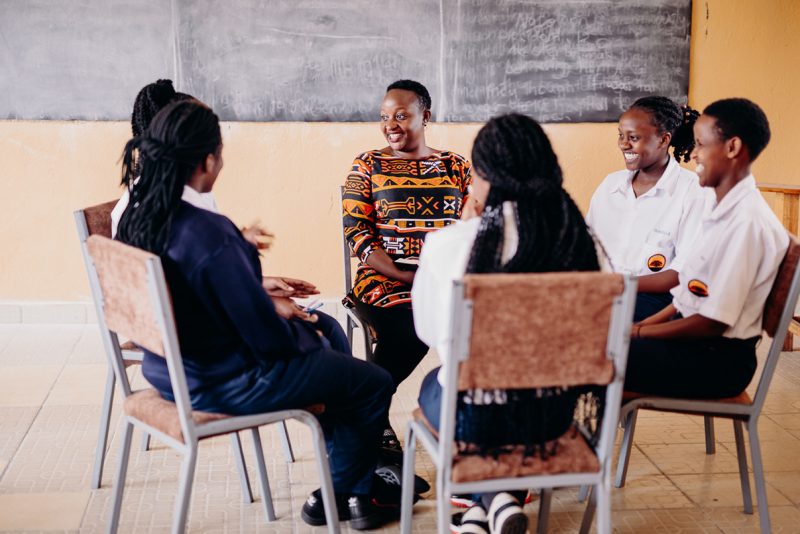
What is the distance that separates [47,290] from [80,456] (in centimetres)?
189

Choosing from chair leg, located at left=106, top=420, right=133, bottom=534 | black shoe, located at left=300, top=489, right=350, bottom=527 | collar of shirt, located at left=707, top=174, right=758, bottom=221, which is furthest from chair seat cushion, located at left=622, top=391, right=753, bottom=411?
chair leg, located at left=106, top=420, right=133, bottom=534

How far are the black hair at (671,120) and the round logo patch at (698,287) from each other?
76 centimetres

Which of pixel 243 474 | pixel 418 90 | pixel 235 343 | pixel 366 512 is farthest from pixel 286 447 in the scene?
pixel 418 90

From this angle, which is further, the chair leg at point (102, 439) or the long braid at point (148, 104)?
the long braid at point (148, 104)

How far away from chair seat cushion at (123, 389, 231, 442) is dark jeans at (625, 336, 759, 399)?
1.00m

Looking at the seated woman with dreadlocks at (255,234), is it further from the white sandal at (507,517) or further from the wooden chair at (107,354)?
the white sandal at (507,517)

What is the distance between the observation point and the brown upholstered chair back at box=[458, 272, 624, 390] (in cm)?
152

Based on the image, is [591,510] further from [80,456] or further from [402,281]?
[80,456]

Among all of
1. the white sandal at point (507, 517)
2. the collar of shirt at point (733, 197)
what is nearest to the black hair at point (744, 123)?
the collar of shirt at point (733, 197)

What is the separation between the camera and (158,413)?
6.41 ft

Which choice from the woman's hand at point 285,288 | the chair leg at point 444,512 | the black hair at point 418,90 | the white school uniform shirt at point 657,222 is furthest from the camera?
the black hair at point 418,90

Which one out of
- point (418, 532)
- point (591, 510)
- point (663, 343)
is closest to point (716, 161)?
point (663, 343)

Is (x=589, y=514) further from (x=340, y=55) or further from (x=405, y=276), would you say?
(x=340, y=55)

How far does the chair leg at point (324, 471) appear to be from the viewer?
1.96 metres
